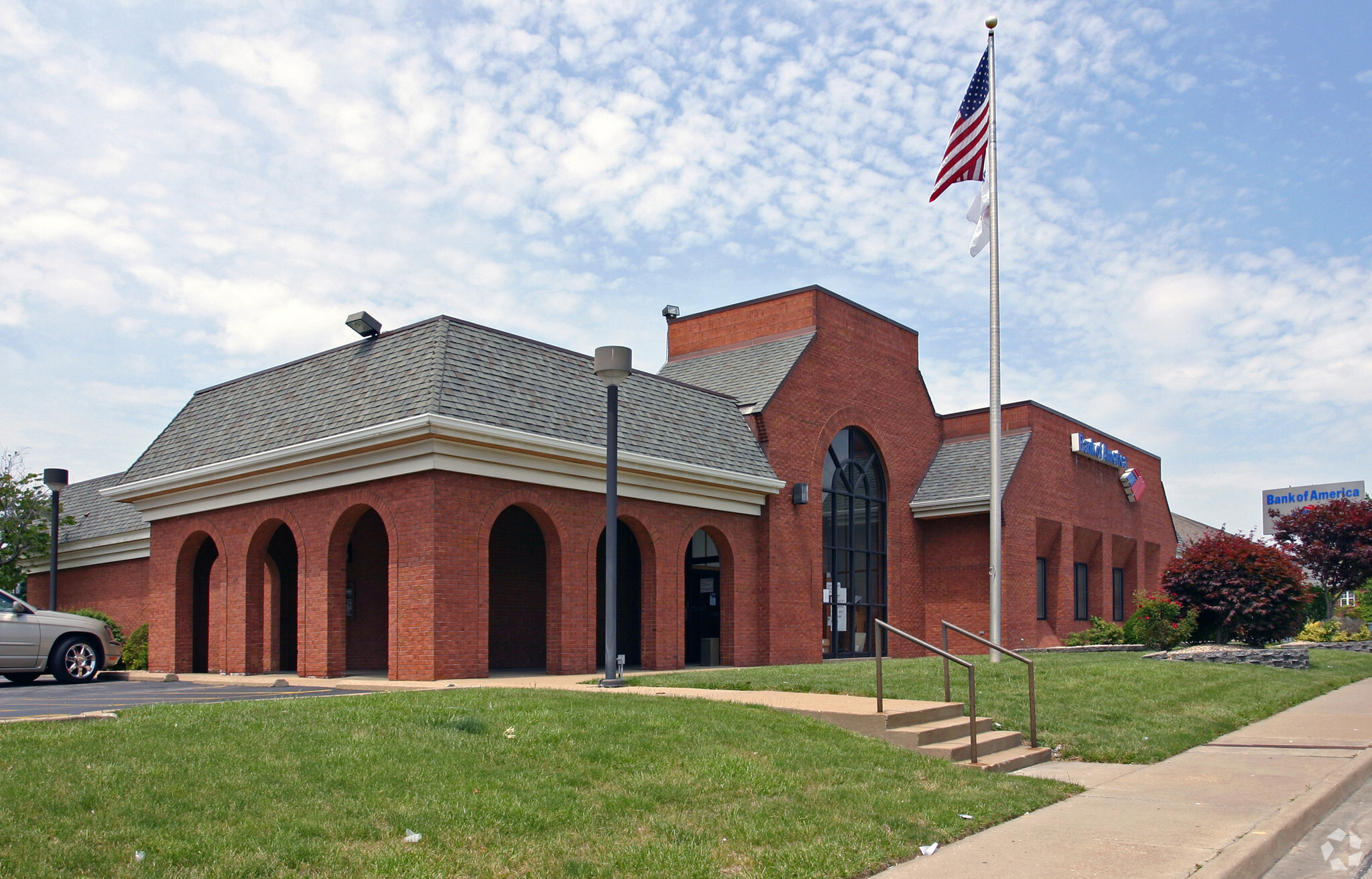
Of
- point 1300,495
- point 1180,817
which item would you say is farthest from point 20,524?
point 1300,495

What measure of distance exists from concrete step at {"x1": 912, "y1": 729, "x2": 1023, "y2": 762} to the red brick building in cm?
843

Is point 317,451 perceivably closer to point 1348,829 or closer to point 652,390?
point 652,390

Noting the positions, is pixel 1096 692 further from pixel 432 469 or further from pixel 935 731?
pixel 432 469

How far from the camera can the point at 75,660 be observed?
17.6m

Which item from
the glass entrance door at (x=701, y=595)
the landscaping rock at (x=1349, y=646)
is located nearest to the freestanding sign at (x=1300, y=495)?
the landscaping rock at (x=1349, y=646)

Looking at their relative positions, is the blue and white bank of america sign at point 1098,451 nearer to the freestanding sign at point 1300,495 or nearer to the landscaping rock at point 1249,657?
the landscaping rock at point 1249,657

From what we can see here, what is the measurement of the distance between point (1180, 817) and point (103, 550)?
26.8 meters

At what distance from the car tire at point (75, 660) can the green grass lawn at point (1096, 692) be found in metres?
9.02

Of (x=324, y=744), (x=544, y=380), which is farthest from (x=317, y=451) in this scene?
(x=324, y=744)

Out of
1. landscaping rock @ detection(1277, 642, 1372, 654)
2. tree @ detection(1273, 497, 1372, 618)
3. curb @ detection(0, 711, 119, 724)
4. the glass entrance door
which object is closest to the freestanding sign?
tree @ detection(1273, 497, 1372, 618)

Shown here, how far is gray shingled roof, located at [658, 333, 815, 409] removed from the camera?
24828mm

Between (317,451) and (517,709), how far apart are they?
30.6ft

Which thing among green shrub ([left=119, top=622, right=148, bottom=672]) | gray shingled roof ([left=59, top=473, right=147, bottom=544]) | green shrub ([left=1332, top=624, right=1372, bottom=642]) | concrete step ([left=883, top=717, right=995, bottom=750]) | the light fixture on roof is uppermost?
the light fixture on roof

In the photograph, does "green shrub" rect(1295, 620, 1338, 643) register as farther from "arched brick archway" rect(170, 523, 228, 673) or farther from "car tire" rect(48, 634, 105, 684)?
"car tire" rect(48, 634, 105, 684)
